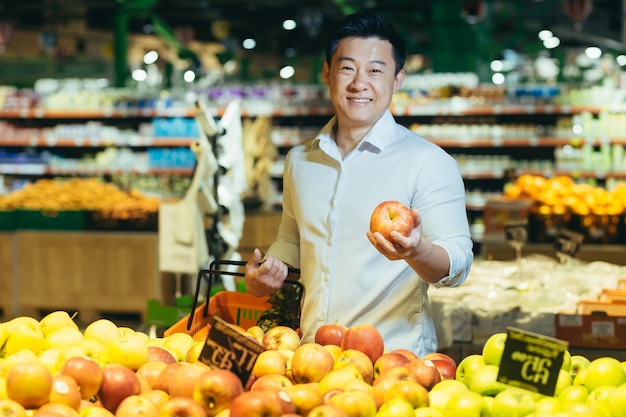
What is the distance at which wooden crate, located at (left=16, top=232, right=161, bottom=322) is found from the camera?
25.7ft

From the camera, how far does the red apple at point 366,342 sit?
7.18ft

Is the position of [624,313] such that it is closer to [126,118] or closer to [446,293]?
[446,293]

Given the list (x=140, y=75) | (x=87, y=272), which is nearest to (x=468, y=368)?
(x=87, y=272)

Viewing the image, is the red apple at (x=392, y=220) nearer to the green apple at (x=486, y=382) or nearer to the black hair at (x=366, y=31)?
the green apple at (x=486, y=382)

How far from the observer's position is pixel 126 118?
465 inches

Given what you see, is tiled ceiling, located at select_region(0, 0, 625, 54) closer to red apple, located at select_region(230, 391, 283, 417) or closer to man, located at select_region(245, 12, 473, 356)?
man, located at select_region(245, 12, 473, 356)

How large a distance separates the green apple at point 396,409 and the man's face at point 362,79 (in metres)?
1.05

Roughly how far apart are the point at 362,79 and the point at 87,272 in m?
5.87

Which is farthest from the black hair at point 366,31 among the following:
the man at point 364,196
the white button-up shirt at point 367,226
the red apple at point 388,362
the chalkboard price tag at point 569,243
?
the chalkboard price tag at point 569,243

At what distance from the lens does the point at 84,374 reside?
1.84m

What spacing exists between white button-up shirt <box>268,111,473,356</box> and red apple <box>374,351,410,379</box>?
1.52 ft

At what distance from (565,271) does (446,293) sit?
0.89 m

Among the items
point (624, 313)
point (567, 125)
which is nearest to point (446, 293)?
point (624, 313)

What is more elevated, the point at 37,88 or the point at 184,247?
the point at 37,88
